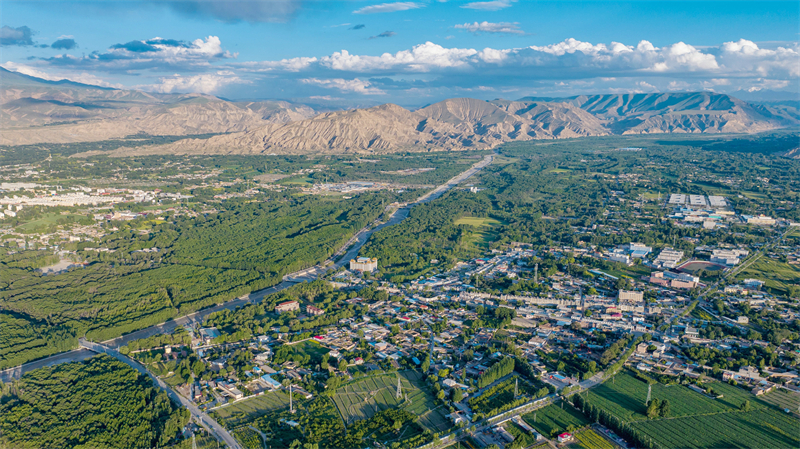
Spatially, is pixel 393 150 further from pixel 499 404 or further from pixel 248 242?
pixel 499 404

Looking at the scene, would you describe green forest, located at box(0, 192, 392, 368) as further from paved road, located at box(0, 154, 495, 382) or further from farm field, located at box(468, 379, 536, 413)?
farm field, located at box(468, 379, 536, 413)

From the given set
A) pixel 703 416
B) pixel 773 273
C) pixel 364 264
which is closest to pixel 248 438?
pixel 703 416

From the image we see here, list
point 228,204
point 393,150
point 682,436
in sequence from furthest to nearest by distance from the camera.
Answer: point 393,150, point 228,204, point 682,436

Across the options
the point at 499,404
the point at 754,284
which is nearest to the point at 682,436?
the point at 499,404

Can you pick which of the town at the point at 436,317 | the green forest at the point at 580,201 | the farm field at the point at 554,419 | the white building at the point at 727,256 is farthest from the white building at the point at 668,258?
the farm field at the point at 554,419

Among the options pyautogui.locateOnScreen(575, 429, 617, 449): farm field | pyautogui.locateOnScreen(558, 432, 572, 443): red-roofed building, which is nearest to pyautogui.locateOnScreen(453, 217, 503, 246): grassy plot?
pyautogui.locateOnScreen(575, 429, 617, 449): farm field

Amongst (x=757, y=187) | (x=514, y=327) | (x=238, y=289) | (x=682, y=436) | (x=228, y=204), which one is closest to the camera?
(x=682, y=436)

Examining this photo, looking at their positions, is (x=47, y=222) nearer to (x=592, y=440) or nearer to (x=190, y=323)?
(x=190, y=323)
